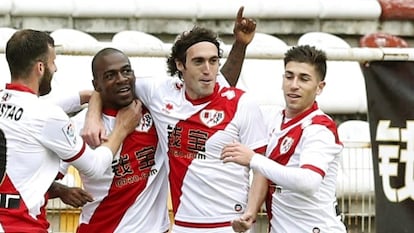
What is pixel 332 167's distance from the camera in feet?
21.5

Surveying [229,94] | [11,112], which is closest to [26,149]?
[11,112]

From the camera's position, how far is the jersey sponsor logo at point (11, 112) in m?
6.22

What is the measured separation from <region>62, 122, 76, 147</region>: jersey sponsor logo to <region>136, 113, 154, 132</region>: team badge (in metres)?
0.64

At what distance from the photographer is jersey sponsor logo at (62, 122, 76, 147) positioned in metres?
6.20

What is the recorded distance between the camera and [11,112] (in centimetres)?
624

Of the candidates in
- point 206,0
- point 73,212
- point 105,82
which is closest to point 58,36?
point 206,0

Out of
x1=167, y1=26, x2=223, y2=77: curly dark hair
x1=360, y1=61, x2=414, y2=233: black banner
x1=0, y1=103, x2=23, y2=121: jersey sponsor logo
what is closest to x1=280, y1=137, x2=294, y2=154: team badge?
x1=167, y1=26, x2=223, y2=77: curly dark hair

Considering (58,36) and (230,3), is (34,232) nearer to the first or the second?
(58,36)

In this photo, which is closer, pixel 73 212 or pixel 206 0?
pixel 73 212

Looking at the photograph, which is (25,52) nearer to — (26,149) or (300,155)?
(26,149)

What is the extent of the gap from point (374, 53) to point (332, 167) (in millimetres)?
1848

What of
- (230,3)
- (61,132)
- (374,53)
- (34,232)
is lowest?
(34,232)

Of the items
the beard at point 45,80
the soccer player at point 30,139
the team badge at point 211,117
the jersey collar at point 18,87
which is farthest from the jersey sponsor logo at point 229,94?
the jersey collar at point 18,87

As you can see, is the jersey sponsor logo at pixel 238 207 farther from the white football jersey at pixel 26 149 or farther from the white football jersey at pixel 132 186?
the white football jersey at pixel 26 149
